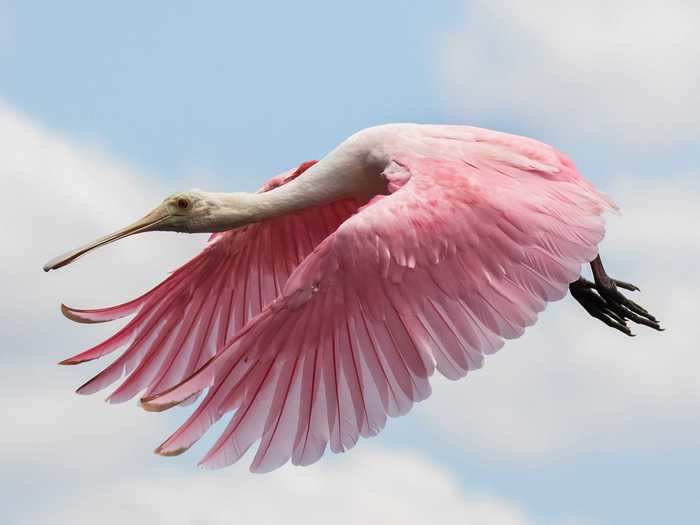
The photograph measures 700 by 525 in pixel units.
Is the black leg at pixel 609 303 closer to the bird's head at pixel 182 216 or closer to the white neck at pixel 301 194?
the white neck at pixel 301 194

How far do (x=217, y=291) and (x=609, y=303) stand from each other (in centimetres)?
271

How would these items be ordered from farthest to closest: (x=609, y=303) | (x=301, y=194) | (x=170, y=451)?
1. (x=609, y=303)
2. (x=301, y=194)
3. (x=170, y=451)

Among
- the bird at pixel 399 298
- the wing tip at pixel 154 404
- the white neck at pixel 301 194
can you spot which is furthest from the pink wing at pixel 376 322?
the white neck at pixel 301 194

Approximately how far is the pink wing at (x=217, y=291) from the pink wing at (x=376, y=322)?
1.91 metres

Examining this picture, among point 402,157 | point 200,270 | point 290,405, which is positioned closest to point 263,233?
point 200,270

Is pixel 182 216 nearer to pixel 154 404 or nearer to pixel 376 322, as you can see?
pixel 376 322

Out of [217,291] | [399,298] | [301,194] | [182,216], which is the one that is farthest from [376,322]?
[217,291]

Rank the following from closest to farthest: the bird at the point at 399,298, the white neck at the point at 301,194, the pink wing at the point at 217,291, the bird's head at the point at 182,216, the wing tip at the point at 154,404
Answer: the wing tip at the point at 154,404, the bird at the point at 399,298, the white neck at the point at 301,194, the bird's head at the point at 182,216, the pink wing at the point at 217,291

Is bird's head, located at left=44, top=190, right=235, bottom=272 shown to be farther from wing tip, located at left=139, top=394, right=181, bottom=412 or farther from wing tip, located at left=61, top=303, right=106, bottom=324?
wing tip, located at left=139, top=394, right=181, bottom=412

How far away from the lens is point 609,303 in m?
11.1

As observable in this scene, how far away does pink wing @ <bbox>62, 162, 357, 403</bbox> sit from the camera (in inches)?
440

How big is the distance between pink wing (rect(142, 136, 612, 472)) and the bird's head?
166cm

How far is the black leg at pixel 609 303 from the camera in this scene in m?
11.0

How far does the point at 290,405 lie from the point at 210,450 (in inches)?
20.6
